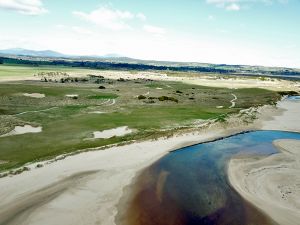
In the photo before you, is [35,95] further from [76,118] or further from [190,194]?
[190,194]

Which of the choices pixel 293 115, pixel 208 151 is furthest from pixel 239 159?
pixel 293 115

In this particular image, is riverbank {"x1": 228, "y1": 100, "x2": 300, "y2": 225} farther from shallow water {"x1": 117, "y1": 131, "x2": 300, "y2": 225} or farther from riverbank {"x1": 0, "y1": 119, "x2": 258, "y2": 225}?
riverbank {"x1": 0, "y1": 119, "x2": 258, "y2": 225}

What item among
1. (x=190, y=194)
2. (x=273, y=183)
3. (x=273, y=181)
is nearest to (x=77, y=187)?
(x=190, y=194)

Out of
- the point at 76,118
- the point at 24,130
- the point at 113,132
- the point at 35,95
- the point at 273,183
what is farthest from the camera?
the point at 35,95

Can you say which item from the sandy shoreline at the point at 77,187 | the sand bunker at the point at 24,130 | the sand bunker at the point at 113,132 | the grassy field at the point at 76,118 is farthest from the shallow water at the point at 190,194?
the sand bunker at the point at 24,130

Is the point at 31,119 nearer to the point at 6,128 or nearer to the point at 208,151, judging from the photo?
the point at 6,128

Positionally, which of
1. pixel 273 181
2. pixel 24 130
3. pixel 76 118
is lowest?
pixel 76 118
